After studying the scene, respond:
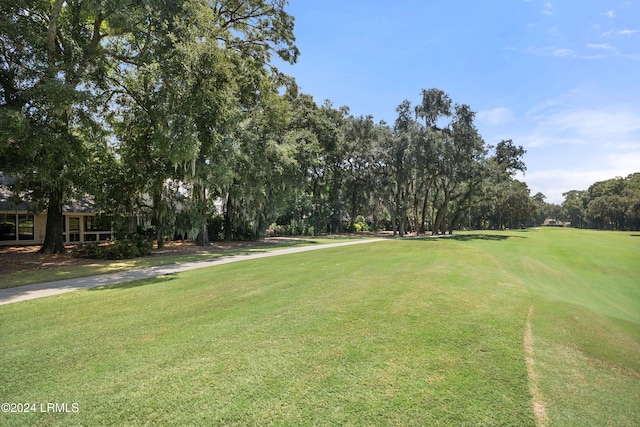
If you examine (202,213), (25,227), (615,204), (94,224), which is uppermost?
(615,204)

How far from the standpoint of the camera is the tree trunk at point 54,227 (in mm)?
15969

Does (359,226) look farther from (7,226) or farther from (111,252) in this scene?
(7,226)

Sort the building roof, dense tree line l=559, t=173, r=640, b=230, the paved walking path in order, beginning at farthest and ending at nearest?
dense tree line l=559, t=173, r=640, b=230 → the building roof → the paved walking path

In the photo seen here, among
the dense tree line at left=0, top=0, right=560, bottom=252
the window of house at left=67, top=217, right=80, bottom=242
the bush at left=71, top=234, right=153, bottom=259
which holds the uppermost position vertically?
the dense tree line at left=0, top=0, right=560, bottom=252

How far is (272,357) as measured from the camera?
3.98m

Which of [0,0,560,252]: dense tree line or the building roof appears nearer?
[0,0,560,252]: dense tree line

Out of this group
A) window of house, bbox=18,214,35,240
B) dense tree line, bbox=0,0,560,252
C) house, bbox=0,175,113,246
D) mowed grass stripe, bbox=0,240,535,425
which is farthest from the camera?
window of house, bbox=18,214,35,240

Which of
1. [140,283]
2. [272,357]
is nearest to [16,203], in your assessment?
[140,283]

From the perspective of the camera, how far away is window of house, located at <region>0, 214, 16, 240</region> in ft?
66.2

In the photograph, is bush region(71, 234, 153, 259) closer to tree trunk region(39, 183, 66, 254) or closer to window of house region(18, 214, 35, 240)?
tree trunk region(39, 183, 66, 254)

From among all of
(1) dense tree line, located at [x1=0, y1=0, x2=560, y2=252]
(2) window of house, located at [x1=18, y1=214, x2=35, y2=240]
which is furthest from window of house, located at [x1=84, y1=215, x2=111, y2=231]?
(1) dense tree line, located at [x1=0, y1=0, x2=560, y2=252]

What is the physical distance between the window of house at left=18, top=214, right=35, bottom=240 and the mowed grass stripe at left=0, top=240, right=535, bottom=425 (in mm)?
19120

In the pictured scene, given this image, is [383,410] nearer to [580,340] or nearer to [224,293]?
[580,340]

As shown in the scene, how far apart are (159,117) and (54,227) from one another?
8.63 m
